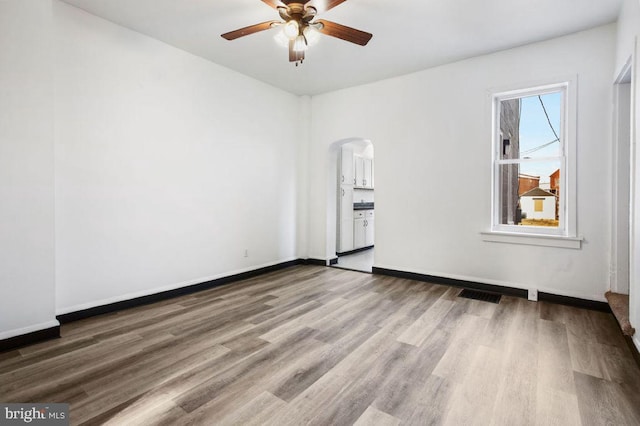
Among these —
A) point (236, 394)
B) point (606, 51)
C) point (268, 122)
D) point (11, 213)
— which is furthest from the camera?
point (268, 122)

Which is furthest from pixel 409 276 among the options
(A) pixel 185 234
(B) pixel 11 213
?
(B) pixel 11 213

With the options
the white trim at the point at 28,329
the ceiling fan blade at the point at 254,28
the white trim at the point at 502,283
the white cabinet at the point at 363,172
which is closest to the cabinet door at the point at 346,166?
the white cabinet at the point at 363,172

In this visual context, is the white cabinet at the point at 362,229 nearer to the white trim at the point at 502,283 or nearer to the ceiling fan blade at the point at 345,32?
the white trim at the point at 502,283

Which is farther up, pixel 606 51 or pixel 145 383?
pixel 606 51

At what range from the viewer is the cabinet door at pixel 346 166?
6.45 m

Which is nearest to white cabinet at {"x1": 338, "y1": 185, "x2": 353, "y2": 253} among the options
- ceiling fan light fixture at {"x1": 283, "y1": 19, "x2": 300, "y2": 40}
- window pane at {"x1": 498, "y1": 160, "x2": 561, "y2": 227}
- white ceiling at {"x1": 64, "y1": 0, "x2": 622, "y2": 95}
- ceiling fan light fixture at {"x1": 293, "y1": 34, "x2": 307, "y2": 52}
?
white ceiling at {"x1": 64, "y1": 0, "x2": 622, "y2": 95}

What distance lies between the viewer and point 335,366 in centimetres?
221

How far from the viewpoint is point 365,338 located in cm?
266

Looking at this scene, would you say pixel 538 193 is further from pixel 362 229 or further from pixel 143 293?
pixel 143 293

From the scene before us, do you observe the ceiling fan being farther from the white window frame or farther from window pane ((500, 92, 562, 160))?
window pane ((500, 92, 562, 160))

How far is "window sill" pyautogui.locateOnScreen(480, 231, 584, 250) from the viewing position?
346 centimetres

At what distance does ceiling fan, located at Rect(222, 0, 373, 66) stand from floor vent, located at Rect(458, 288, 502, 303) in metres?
3.08

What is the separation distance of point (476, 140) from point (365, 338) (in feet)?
9.62

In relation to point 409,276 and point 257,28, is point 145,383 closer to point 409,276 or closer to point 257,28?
point 257,28
